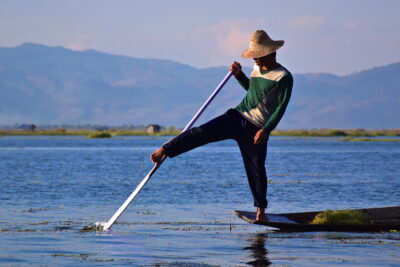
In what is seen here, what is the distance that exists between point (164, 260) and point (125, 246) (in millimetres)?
1683

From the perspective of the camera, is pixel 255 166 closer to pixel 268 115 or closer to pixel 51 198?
pixel 268 115

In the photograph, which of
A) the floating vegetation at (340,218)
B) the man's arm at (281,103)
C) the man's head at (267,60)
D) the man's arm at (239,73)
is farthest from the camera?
the floating vegetation at (340,218)

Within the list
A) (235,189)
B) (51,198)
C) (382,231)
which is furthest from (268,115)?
(235,189)

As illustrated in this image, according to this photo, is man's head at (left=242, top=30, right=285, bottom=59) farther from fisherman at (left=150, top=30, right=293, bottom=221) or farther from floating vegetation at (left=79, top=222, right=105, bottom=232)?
floating vegetation at (left=79, top=222, right=105, bottom=232)

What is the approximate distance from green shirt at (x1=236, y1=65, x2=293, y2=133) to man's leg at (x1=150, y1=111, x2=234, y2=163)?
0.32 m

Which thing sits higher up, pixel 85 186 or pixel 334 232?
pixel 85 186

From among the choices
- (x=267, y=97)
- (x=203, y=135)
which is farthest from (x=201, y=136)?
(x=267, y=97)

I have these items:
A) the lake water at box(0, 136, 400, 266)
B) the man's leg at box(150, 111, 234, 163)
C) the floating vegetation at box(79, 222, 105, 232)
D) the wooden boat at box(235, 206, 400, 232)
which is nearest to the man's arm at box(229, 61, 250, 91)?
the man's leg at box(150, 111, 234, 163)

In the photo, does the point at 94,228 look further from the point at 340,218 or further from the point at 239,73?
the point at 239,73

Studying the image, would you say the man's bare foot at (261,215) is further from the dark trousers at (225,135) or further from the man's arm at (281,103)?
the man's arm at (281,103)

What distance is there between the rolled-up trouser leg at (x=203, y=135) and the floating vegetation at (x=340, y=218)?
3783 mm

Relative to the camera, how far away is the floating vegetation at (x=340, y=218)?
1631 cm

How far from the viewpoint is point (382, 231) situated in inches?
615

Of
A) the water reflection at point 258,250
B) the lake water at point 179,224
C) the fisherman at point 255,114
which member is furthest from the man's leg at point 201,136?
the water reflection at point 258,250
